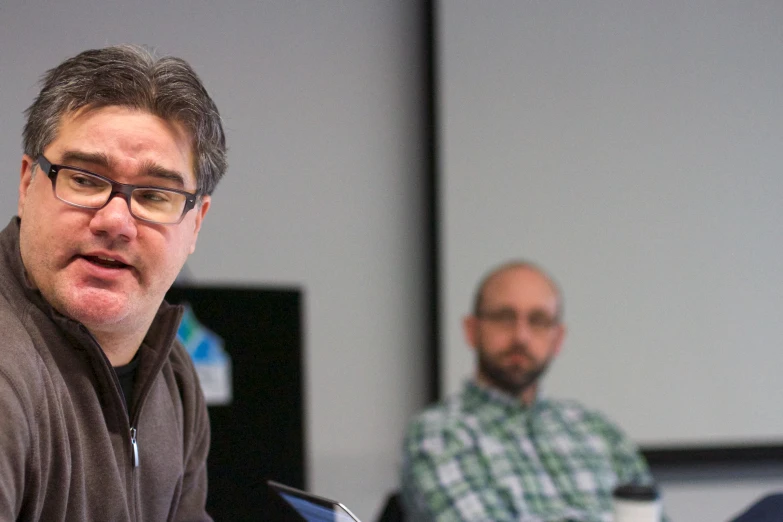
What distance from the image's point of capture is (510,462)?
2811 millimetres

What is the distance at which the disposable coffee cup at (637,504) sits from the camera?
1382 mm

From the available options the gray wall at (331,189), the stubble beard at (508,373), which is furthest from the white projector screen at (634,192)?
the stubble beard at (508,373)

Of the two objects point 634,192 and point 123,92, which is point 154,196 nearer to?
point 123,92

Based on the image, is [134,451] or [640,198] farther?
[640,198]

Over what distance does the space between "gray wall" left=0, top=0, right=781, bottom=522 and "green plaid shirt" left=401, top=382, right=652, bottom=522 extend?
23.1 inches

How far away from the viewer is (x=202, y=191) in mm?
1427

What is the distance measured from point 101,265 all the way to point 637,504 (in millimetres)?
888

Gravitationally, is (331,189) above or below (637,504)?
above

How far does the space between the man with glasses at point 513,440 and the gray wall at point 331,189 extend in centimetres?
47

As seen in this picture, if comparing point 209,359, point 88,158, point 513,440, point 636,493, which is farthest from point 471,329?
point 88,158

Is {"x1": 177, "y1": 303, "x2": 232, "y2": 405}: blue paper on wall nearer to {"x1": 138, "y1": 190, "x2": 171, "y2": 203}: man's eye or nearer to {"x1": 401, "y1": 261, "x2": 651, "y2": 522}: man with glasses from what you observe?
{"x1": 401, "y1": 261, "x2": 651, "y2": 522}: man with glasses

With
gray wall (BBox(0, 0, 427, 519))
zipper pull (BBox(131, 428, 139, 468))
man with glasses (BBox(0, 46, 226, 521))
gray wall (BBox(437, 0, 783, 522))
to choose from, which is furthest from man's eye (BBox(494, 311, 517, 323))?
zipper pull (BBox(131, 428, 139, 468))

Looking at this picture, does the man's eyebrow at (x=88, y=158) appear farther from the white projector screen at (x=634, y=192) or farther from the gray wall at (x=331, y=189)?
the white projector screen at (x=634, y=192)

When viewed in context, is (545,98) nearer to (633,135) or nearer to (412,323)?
(633,135)
